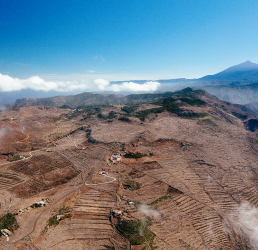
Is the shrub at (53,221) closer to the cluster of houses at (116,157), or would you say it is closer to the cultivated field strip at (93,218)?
the cultivated field strip at (93,218)

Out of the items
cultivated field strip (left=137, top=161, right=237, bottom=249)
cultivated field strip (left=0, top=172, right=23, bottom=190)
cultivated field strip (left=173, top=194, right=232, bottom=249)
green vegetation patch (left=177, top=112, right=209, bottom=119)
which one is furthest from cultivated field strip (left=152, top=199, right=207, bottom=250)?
green vegetation patch (left=177, top=112, right=209, bottom=119)

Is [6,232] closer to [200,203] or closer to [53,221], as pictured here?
[53,221]

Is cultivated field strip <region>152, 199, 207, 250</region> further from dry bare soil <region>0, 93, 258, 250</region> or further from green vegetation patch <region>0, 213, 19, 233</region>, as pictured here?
green vegetation patch <region>0, 213, 19, 233</region>

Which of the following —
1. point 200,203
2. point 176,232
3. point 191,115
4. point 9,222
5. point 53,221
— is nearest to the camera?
point 176,232

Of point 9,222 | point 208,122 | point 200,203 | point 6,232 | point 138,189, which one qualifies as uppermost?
point 208,122

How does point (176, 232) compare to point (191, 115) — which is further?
point (191, 115)

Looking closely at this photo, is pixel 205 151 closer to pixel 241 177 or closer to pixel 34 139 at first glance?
pixel 241 177

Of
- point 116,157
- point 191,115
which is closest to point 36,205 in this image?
point 116,157
